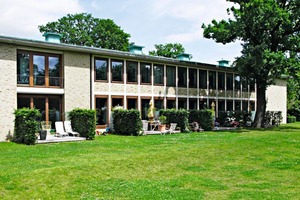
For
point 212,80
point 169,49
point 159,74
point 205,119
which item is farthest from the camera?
point 169,49

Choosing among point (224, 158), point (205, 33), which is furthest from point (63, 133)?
point (205, 33)

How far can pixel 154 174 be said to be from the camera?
29.8 ft

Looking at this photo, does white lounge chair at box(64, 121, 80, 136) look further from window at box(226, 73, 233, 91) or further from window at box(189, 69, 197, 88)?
window at box(226, 73, 233, 91)

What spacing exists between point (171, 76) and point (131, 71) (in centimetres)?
419

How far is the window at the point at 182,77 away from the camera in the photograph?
26.9 meters

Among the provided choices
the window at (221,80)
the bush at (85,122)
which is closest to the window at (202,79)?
the window at (221,80)

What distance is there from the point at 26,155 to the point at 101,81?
10339 mm

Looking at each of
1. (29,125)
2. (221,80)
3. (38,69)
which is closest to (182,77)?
(221,80)

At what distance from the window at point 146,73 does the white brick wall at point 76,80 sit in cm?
471

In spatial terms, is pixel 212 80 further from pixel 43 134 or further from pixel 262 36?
pixel 43 134

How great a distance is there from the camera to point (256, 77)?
86.1ft

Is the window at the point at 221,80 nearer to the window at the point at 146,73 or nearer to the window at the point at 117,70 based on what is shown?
the window at the point at 146,73

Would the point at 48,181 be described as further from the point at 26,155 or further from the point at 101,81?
the point at 101,81

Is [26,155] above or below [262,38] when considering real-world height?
below
